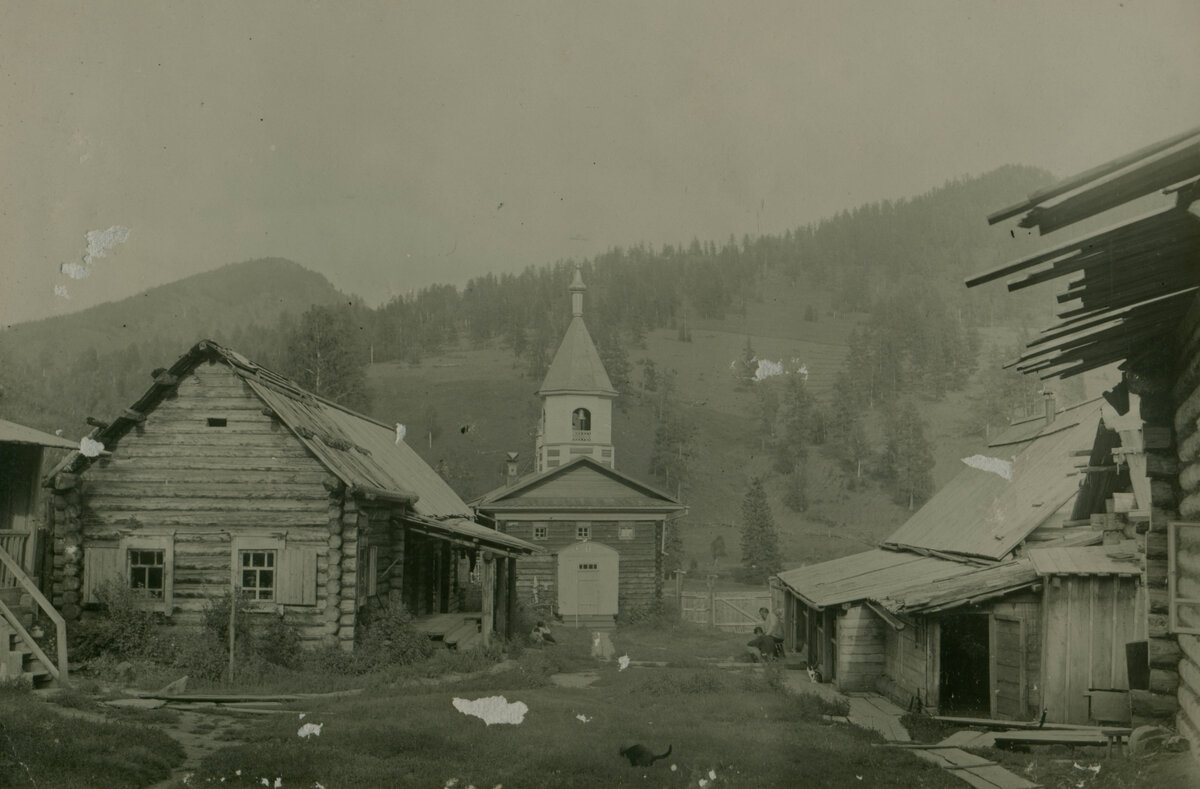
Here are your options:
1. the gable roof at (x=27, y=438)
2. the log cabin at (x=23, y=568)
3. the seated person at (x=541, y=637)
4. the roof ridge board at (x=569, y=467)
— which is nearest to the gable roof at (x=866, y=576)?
the seated person at (x=541, y=637)

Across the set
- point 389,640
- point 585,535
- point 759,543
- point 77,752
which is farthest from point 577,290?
point 77,752

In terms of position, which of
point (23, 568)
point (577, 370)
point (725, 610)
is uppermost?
point (577, 370)

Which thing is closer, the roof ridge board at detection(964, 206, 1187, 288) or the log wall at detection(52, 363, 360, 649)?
the roof ridge board at detection(964, 206, 1187, 288)

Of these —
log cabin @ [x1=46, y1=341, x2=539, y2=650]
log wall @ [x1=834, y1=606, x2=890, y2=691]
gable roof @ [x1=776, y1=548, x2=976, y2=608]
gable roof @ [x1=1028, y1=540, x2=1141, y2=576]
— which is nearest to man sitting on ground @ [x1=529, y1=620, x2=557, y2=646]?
gable roof @ [x1=776, y1=548, x2=976, y2=608]

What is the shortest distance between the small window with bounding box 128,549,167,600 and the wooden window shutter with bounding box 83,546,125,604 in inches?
11.0

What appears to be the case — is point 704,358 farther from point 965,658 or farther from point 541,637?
point 965,658

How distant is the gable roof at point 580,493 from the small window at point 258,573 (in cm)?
1909

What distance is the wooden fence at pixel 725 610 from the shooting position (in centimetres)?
3675

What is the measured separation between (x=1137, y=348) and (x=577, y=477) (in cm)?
3093

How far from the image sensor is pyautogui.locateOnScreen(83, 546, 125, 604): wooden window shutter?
2017 centimetres

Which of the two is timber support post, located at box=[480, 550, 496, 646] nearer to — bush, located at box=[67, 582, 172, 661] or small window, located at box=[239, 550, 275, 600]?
small window, located at box=[239, 550, 275, 600]

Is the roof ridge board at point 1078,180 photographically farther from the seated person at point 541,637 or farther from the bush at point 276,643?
the seated person at point 541,637

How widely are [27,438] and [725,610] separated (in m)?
25.9

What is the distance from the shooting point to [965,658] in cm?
2278
